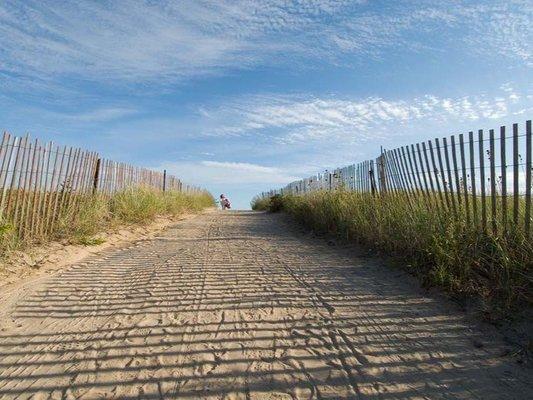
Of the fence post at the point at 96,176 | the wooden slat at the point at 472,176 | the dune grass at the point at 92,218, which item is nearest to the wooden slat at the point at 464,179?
the wooden slat at the point at 472,176


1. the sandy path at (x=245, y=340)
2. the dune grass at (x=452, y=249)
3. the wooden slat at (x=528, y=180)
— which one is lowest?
the sandy path at (x=245, y=340)

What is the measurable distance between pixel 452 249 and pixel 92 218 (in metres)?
7.15

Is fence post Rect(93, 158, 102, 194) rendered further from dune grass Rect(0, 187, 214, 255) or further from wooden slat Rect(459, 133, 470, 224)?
wooden slat Rect(459, 133, 470, 224)

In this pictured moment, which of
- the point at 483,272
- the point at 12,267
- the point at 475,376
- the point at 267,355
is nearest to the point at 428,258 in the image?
the point at 483,272

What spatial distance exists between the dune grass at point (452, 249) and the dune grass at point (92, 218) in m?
5.33

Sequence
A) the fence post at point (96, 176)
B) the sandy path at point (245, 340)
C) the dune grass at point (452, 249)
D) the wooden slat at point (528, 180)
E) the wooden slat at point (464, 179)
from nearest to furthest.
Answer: the sandy path at point (245, 340) < the dune grass at point (452, 249) < the wooden slat at point (528, 180) < the wooden slat at point (464, 179) < the fence post at point (96, 176)

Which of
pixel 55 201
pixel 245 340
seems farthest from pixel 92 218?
pixel 245 340

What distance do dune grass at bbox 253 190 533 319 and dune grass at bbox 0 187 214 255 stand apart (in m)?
5.33

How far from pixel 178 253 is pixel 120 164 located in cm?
604

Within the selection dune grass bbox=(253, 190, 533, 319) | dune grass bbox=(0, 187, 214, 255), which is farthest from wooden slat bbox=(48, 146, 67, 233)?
dune grass bbox=(253, 190, 533, 319)

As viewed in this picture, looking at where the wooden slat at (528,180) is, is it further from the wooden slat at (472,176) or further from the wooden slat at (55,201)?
the wooden slat at (55,201)

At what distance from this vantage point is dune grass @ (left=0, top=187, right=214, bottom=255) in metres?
6.86

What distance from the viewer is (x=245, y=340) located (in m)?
3.69

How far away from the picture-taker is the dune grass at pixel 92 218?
6855mm
